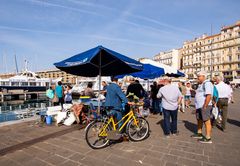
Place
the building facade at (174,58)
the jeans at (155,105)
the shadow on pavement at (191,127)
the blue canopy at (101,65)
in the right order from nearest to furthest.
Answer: the blue canopy at (101,65)
the shadow on pavement at (191,127)
the jeans at (155,105)
the building facade at (174,58)

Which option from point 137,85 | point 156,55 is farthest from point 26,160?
point 156,55

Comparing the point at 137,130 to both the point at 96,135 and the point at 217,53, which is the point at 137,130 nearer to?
the point at 96,135

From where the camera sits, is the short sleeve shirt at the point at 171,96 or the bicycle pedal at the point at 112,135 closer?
the bicycle pedal at the point at 112,135

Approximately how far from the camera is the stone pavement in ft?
11.6

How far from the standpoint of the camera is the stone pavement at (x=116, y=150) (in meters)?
3.54

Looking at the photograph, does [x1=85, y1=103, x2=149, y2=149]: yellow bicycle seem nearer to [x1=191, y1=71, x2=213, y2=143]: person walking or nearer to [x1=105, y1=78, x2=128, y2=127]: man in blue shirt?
[x1=105, y1=78, x2=128, y2=127]: man in blue shirt

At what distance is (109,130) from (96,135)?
0.35 metres

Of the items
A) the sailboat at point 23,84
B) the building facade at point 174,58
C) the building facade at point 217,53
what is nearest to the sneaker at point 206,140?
the sailboat at point 23,84

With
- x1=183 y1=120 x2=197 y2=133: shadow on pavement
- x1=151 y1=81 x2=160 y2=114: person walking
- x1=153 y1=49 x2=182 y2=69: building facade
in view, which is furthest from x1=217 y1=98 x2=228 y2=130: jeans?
x1=153 y1=49 x2=182 y2=69: building facade

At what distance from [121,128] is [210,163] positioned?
7.05ft

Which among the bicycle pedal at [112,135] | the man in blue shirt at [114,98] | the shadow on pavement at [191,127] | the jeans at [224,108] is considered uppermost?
the man in blue shirt at [114,98]

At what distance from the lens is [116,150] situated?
4.11m

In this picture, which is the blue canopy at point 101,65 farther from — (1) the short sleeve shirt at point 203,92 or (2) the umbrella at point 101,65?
(1) the short sleeve shirt at point 203,92

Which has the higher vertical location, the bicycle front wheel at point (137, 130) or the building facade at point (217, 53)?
the building facade at point (217, 53)
